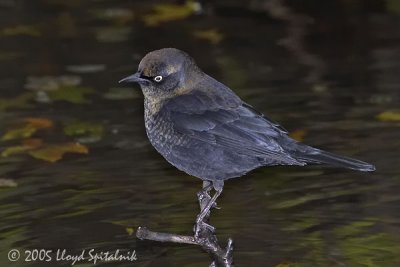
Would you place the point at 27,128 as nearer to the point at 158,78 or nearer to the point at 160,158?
the point at 160,158

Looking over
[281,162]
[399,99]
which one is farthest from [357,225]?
[399,99]

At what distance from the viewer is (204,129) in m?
5.61

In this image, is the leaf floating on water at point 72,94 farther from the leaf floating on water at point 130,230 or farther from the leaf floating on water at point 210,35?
the leaf floating on water at point 130,230

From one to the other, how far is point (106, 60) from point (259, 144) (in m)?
3.88

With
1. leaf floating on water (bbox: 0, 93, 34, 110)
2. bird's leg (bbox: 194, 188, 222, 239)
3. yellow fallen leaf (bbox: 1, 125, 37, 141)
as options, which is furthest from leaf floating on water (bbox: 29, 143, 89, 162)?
bird's leg (bbox: 194, 188, 222, 239)

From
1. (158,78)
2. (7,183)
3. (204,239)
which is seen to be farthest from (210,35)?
(204,239)

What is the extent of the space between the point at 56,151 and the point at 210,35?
306 cm

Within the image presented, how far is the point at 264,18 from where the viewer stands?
1027 centimetres

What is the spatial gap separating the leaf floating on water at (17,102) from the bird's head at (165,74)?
252 cm

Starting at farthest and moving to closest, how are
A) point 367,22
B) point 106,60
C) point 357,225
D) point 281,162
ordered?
point 367,22 < point 106,60 < point 357,225 < point 281,162

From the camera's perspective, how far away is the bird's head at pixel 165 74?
5605 mm

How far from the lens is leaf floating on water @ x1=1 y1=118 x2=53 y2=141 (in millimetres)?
7348

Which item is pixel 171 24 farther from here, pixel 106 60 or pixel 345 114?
pixel 345 114

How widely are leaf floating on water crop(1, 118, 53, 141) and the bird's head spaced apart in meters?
1.95
